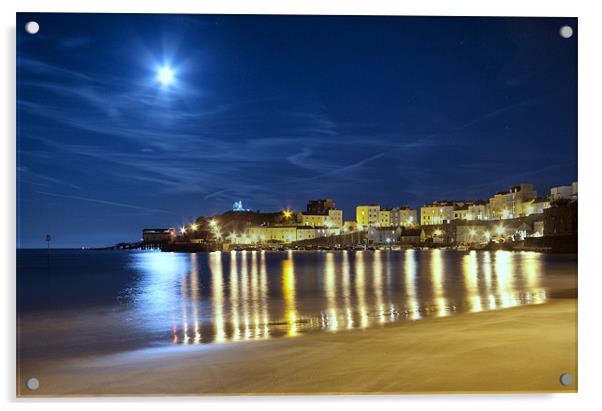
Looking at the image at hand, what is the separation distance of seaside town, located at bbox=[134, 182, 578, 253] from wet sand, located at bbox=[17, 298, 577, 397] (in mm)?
12564

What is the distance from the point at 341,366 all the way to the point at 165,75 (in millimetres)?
2823

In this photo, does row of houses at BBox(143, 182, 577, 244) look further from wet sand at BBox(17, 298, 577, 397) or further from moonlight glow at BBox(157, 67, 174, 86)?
wet sand at BBox(17, 298, 577, 397)

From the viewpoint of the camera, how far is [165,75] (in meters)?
4.74

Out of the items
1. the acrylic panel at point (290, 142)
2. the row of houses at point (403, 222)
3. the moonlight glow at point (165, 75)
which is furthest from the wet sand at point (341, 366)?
the row of houses at point (403, 222)

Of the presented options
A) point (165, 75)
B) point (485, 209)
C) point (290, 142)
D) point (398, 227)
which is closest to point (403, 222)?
point (398, 227)

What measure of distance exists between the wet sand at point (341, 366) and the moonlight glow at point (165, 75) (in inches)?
88.9

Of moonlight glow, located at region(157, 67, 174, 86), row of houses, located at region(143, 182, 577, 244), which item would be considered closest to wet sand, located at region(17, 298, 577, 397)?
moonlight glow, located at region(157, 67, 174, 86)

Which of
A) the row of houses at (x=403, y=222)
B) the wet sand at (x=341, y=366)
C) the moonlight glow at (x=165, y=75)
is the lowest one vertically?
the wet sand at (x=341, y=366)

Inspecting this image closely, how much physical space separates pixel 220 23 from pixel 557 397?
337 centimetres

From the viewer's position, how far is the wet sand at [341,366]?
3.48m

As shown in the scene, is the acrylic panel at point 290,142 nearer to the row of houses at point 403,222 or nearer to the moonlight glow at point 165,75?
the moonlight glow at point 165,75

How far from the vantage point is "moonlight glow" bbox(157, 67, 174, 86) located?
468cm

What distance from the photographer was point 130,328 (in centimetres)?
539
